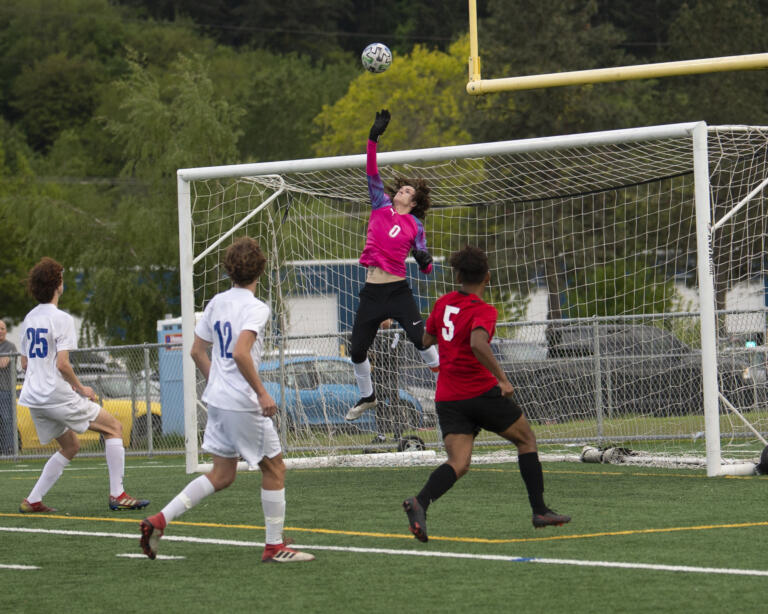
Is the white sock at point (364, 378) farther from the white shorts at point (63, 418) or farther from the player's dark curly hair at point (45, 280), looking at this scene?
the player's dark curly hair at point (45, 280)

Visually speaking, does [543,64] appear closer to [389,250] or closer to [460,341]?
[389,250]

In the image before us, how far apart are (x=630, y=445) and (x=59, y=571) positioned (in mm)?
10762

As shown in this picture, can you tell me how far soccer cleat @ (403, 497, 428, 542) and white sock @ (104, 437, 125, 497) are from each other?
351 cm

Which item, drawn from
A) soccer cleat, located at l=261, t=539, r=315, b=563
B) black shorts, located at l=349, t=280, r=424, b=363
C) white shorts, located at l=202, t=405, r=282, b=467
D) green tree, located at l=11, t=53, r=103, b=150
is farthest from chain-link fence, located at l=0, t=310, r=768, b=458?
green tree, located at l=11, t=53, r=103, b=150

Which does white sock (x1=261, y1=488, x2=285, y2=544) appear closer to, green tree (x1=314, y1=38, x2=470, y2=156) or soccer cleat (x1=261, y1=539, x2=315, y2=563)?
soccer cleat (x1=261, y1=539, x2=315, y2=563)

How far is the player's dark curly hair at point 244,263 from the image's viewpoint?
757cm

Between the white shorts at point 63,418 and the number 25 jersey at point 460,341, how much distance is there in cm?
342

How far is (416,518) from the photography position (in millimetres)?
7844

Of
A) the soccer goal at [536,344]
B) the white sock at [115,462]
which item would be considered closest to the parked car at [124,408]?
the soccer goal at [536,344]

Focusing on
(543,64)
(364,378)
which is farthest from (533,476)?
(543,64)

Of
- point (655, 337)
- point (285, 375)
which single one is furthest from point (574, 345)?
point (285, 375)

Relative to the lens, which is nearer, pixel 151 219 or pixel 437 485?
pixel 437 485

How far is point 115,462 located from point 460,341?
3.85 m

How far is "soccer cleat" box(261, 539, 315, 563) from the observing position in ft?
25.1
